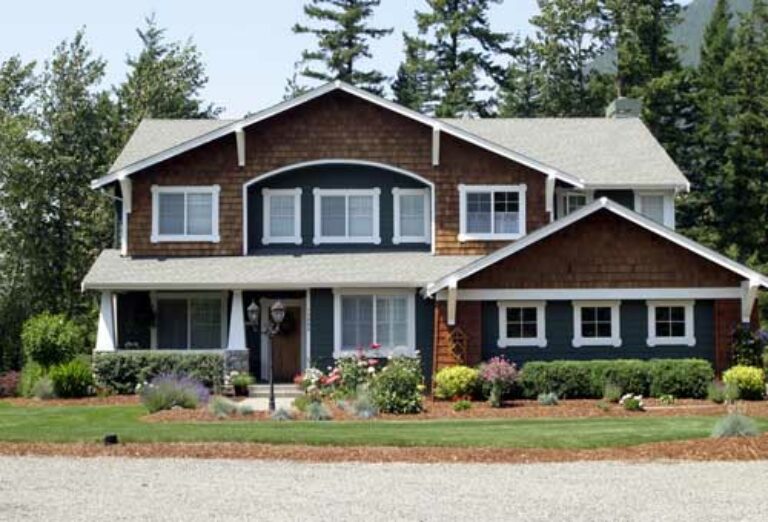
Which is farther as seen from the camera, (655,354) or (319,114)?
(319,114)

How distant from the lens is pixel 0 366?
1499 inches

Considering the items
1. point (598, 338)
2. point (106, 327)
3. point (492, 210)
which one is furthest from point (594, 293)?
point (106, 327)

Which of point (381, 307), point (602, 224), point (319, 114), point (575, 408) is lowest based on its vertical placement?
point (575, 408)

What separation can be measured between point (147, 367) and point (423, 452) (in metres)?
14.0

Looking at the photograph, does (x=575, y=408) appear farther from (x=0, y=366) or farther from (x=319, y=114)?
(x=0, y=366)

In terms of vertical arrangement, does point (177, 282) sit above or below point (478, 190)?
below

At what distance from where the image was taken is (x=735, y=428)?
18.8m

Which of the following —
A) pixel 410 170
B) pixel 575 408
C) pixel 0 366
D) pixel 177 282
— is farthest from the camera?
pixel 0 366

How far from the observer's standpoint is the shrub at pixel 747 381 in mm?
26859

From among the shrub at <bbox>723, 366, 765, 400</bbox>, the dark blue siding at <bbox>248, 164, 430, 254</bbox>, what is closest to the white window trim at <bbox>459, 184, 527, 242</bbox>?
the dark blue siding at <bbox>248, 164, 430, 254</bbox>

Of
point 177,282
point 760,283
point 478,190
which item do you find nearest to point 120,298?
point 177,282

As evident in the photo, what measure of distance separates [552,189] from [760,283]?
628cm

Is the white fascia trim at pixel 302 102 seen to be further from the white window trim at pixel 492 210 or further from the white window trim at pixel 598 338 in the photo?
the white window trim at pixel 598 338

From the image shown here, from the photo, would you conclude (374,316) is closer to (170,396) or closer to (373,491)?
(170,396)
